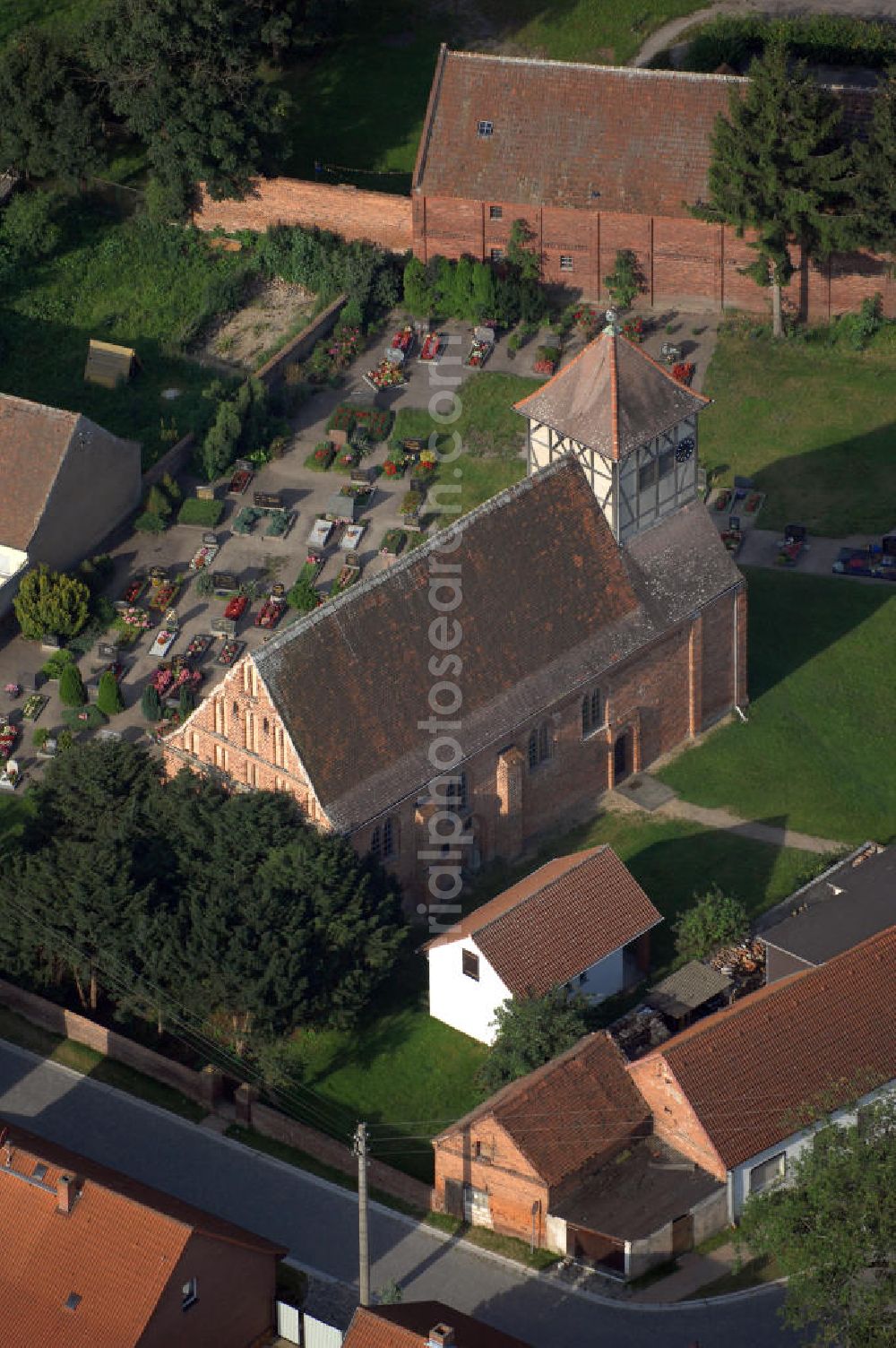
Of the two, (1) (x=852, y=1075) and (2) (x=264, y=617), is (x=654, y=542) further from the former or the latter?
(1) (x=852, y=1075)

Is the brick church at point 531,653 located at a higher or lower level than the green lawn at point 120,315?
lower

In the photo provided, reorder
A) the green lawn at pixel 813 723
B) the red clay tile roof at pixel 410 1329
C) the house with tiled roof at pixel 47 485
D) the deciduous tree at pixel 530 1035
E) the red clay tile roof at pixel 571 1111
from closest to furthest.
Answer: the red clay tile roof at pixel 410 1329
the red clay tile roof at pixel 571 1111
the deciduous tree at pixel 530 1035
the green lawn at pixel 813 723
the house with tiled roof at pixel 47 485

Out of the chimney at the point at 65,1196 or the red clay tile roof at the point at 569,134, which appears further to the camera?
the red clay tile roof at the point at 569,134

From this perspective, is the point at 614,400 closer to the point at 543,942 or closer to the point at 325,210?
the point at 543,942

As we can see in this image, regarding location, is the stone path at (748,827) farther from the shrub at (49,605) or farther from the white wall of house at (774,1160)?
the shrub at (49,605)

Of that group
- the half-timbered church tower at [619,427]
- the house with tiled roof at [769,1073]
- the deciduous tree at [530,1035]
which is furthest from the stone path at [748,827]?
the deciduous tree at [530,1035]

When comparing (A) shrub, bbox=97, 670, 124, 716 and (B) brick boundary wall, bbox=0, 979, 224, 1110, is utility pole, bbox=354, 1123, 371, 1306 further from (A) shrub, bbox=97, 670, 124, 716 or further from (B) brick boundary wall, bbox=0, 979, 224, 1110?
(A) shrub, bbox=97, 670, 124, 716
